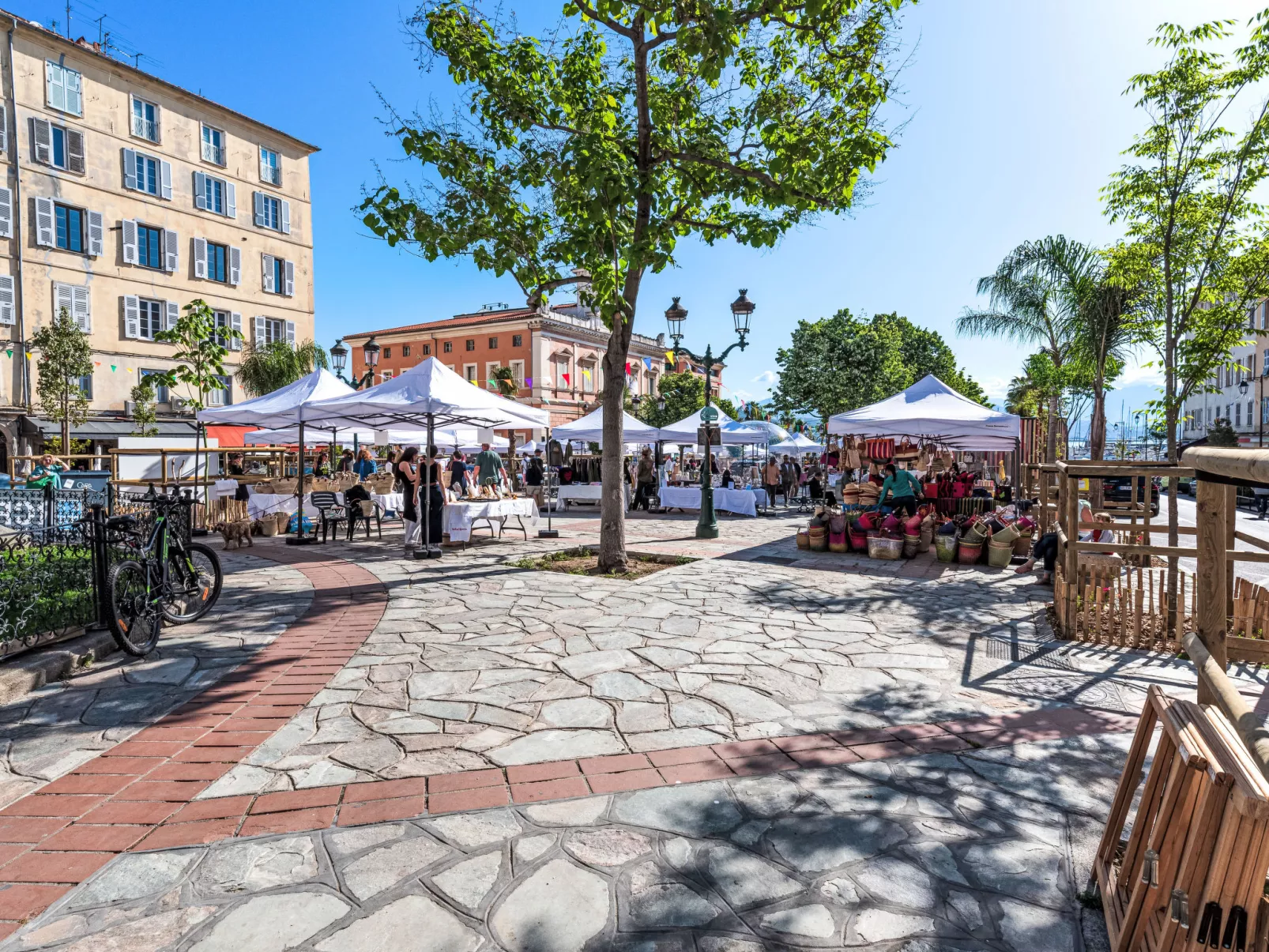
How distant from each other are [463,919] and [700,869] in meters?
0.82

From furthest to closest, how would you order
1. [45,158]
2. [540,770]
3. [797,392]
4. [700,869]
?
[797,392] → [45,158] → [540,770] → [700,869]

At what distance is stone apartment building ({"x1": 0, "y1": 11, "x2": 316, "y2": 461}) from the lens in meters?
22.7

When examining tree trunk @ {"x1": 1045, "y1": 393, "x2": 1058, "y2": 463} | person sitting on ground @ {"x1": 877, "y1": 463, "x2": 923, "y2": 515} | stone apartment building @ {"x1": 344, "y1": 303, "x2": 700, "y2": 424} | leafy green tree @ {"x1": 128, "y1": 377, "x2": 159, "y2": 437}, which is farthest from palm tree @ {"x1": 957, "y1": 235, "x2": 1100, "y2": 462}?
stone apartment building @ {"x1": 344, "y1": 303, "x2": 700, "y2": 424}

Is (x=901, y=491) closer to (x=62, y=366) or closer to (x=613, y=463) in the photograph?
(x=613, y=463)

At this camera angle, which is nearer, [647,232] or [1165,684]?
[1165,684]

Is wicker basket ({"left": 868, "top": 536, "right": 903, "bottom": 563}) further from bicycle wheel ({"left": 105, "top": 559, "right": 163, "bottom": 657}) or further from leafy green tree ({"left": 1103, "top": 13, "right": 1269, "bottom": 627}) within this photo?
bicycle wheel ({"left": 105, "top": 559, "right": 163, "bottom": 657})

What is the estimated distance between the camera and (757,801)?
2988 mm

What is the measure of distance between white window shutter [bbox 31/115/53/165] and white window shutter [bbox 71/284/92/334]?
401cm

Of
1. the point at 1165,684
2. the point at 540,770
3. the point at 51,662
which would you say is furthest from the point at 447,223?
the point at 1165,684

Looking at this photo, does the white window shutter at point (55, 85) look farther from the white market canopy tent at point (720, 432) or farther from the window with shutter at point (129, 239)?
the white market canopy tent at point (720, 432)

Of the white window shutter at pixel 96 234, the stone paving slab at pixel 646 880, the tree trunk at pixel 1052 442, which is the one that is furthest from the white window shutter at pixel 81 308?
the tree trunk at pixel 1052 442

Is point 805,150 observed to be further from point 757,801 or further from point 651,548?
point 757,801

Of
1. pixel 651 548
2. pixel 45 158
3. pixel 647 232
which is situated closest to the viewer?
pixel 647 232

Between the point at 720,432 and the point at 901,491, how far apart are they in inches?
300
